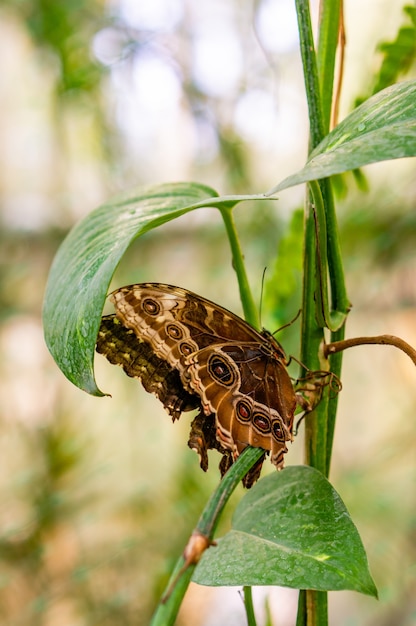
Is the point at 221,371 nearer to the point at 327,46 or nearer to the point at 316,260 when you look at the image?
the point at 316,260

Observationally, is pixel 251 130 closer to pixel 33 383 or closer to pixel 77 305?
pixel 33 383

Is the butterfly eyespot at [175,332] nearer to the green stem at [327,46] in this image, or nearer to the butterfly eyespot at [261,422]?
the butterfly eyespot at [261,422]

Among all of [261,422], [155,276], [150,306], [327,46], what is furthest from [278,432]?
[155,276]

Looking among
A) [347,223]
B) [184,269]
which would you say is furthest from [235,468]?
[184,269]

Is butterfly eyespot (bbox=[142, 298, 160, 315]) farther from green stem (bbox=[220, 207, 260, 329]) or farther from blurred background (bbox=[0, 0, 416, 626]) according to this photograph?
blurred background (bbox=[0, 0, 416, 626])

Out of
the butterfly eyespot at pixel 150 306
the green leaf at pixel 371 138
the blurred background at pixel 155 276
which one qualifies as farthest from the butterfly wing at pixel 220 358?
the blurred background at pixel 155 276

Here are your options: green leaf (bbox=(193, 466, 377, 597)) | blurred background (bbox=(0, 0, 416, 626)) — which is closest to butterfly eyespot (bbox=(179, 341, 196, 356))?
green leaf (bbox=(193, 466, 377, 597))
